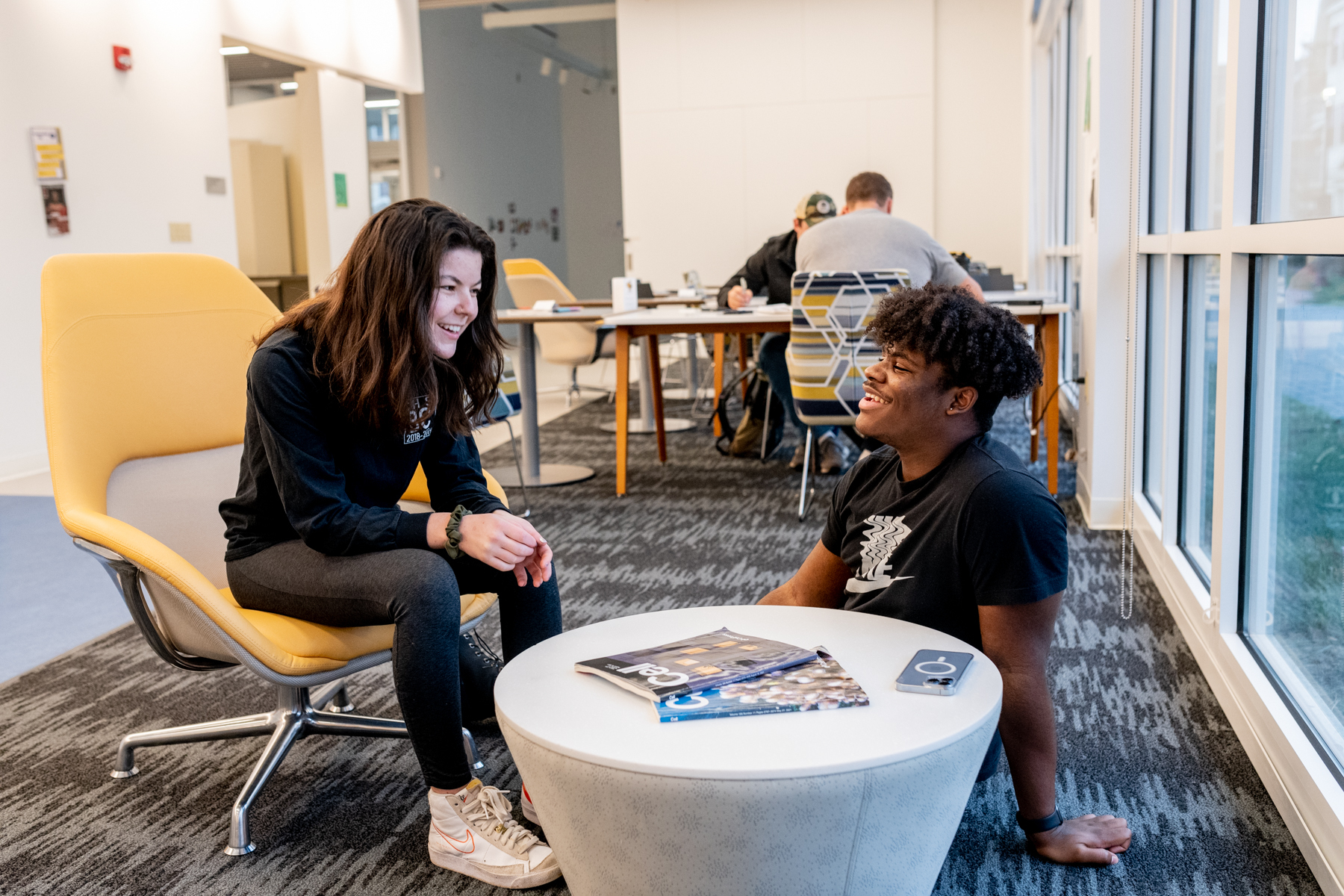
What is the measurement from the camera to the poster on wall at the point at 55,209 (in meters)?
5.12

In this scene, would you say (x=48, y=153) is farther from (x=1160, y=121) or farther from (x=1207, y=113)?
(x=1207, y=113)

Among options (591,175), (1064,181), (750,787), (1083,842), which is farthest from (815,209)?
(591,175)

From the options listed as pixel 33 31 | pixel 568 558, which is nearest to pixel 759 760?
pixel 568 558

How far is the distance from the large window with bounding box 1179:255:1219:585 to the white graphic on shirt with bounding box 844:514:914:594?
128 centimetres

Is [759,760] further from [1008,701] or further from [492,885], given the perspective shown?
[492,885]

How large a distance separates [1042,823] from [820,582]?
45 centimetres

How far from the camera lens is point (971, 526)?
145 centimetres

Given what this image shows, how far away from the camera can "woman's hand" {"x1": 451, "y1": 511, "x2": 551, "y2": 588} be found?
1.56 meters

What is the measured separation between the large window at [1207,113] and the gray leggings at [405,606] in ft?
6.12

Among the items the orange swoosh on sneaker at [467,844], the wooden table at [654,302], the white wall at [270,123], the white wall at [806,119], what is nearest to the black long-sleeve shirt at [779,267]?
the wooden table at [654,302]

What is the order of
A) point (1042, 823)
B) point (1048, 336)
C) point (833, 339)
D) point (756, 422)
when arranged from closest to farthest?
point (1042, 823), point (833, 339), point (1048, 336), point (756, 422)

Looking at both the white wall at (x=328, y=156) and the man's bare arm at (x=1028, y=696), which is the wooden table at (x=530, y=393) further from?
the white wall at (x=328, y=156)

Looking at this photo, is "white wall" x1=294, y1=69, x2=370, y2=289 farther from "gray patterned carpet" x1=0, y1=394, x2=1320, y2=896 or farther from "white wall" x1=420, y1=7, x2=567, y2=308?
"gray patterned carpet" x1=0, y1=394, x2=1320, y2=896

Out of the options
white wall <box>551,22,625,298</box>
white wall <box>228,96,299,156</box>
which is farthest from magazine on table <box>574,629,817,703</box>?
white wall <box>551,22,625,298</box>
